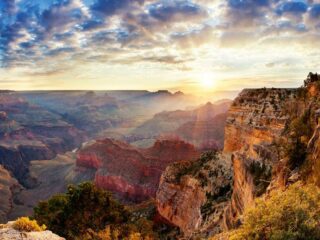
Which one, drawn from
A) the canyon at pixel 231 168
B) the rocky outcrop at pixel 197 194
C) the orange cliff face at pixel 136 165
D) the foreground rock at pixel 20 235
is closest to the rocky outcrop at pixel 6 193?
the canyon at pixel 231 168

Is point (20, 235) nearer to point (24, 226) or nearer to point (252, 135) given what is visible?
point (24, 226)

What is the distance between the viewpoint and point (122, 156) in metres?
91.7

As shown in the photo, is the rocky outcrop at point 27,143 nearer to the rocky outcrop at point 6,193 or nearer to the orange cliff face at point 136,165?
the rocky outcrop at point 6,193

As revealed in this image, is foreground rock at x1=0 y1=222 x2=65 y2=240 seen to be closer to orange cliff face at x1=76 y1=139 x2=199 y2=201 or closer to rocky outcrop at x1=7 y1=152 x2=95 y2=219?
orange cliff face at x1=76 y1=139 x2=199 y2=201

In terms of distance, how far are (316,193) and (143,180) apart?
244 ft

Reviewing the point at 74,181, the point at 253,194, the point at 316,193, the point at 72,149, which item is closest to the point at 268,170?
the point at 253,194

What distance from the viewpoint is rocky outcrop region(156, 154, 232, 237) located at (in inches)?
1073

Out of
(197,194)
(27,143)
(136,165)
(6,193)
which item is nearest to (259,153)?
(197,194)

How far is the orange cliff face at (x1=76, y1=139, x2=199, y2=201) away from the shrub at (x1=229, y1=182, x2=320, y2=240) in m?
70.0

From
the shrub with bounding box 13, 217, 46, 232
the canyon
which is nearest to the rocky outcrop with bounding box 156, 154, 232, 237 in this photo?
the canyon

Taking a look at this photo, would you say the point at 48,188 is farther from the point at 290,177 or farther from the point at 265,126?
the point at 290,177

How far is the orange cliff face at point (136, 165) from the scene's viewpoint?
80938mm

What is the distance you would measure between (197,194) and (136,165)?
5469cm

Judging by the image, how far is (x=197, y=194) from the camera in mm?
32344
